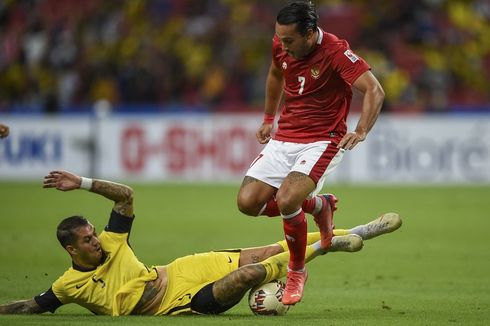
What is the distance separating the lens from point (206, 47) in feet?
81.6

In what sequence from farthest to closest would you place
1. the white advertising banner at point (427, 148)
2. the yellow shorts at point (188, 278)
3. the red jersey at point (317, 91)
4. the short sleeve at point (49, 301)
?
the white advertising banner at point (427, 148) → the red jersey at point (317, 91) → the yellow shorts at point (188, 278) → the short sleeve at point (49, 301)

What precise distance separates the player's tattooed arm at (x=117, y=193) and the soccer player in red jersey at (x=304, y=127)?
1047 millimetres

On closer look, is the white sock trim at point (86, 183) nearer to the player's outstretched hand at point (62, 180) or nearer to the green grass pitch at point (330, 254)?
the player's outstretched hand at point (62, 180)

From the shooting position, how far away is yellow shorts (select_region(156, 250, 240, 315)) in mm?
7668

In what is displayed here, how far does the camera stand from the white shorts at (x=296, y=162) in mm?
8125

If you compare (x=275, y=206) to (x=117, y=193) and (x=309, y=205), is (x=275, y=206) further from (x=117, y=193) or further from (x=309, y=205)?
(x=117, y=193)

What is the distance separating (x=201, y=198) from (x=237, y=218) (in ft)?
10.1

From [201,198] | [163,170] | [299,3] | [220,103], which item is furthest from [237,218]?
[299,3]

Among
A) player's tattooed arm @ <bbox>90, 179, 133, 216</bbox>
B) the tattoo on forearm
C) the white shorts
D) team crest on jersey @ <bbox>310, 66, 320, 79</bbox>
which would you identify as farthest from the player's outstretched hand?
team crest on jersey @ <bbox>310, 66, 320, 79</bbox>

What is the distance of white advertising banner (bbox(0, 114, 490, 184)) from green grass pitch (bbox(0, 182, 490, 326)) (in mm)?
462

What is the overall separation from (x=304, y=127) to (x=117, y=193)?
5.58 ft

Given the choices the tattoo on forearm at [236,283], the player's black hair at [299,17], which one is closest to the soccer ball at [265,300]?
the tattoo on forearm at [236,283]

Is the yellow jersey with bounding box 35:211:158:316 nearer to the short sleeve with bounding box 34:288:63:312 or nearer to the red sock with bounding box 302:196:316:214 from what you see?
the short sleeve with bounding box 34:288:63:312

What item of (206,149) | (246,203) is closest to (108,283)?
(246,203)
